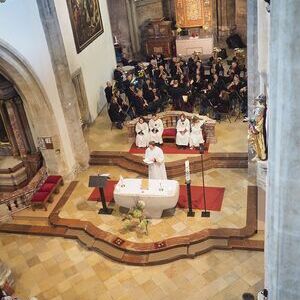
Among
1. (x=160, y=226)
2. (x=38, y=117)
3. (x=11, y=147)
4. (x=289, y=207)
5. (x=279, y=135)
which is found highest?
(x=279, y=135)

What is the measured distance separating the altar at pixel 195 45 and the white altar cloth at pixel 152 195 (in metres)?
10.8

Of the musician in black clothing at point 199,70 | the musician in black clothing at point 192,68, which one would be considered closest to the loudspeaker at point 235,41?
the musician in black clothing at point 192,68

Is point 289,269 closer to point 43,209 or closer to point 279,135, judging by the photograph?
Result: point 279,135

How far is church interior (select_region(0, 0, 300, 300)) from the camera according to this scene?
9.67m

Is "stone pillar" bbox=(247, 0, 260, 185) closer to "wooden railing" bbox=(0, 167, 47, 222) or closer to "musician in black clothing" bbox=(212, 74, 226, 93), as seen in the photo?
"musician in black clothing" bbox=(212, 74, 226, 93)

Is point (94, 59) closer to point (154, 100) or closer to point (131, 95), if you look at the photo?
point (131, 95)

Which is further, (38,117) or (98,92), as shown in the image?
(98,92)

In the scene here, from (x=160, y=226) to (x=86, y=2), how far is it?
8539mm

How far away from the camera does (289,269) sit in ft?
15.3

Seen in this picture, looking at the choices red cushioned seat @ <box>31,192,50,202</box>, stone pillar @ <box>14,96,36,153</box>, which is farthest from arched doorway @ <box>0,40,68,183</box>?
red cushioned seat @ <box>31,192,50,202</box>

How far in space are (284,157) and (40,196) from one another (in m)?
9.09

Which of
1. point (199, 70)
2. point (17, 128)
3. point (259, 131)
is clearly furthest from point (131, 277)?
point (199, 70)

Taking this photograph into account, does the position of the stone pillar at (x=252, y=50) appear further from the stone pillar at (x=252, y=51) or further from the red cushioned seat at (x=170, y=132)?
the red cushioned seat at (x=170, y=132)

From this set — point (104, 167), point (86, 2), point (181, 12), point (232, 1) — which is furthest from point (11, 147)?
point (232, 1)
